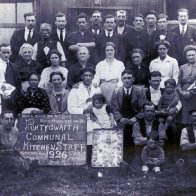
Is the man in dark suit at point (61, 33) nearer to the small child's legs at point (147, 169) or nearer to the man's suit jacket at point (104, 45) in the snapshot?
the man's suit jacket at point (104, 45)

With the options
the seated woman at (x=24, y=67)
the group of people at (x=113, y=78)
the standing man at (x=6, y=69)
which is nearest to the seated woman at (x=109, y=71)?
the group of people at (x=113, y=78)

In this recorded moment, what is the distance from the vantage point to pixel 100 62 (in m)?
6.82

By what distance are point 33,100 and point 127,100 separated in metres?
1.24

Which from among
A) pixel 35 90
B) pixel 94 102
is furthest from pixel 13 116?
pixel 94 102

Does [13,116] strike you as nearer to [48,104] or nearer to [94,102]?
[48,104]

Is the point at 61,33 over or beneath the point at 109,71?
over

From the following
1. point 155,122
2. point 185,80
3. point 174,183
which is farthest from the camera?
point 185,80

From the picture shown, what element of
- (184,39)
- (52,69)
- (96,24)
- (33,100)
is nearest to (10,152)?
(33,100)

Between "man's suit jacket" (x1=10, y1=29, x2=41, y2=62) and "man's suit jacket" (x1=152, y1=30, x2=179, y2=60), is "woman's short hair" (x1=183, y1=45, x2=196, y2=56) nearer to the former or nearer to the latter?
"man's suit jacket" (x1=152, y1=30, x2=179, y2=60)

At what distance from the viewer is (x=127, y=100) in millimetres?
6430

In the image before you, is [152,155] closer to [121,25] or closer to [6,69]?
[121,25]

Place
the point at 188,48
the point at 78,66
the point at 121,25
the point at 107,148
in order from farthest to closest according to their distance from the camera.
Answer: the point at 121,25, the point at 78,66, the point at 188,48, the point at 107,148

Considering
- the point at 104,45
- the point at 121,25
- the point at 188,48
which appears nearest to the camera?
the point at 188,48

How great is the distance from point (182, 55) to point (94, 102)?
1514 millimetres
